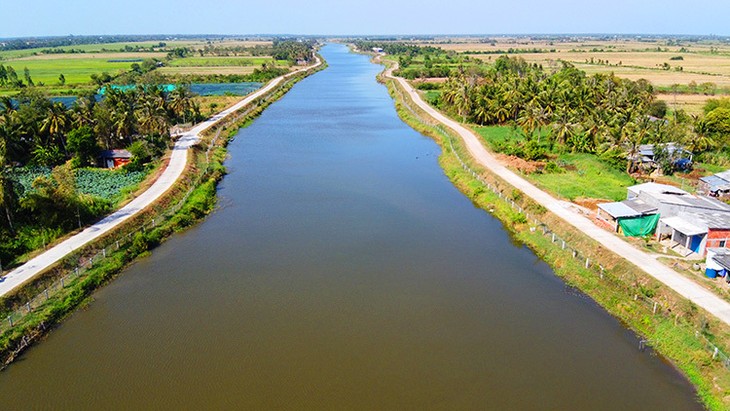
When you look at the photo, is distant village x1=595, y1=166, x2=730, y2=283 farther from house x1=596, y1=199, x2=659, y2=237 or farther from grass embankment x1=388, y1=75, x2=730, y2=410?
grass embankment x1=388, y1=75, x2=730, y2=410

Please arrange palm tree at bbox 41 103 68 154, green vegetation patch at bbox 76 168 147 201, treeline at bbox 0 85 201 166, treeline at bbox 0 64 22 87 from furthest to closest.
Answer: treeline at bbox 0 64 22 87 → palm tree at bbox 41 103 68 154 → treeline at bbox 0 85 201 166 → green vegetation patch at bbox 76 168 147 201

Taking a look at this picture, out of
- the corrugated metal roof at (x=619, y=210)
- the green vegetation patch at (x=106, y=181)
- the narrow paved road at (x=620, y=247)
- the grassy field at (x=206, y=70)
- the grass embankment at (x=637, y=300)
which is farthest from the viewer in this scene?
the grassy field at (x=206, y=70)

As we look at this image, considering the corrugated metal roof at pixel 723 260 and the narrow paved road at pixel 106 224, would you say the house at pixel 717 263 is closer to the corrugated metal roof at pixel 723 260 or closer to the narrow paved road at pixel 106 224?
the corrugated metal roof at pixel 723 260

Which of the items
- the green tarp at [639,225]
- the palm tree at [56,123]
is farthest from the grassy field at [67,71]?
the green tarp at [639,225]

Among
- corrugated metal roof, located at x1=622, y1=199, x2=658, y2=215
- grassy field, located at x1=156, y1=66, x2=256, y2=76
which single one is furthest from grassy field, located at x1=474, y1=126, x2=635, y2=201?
grassy field, located at x1=156, y1=66, x2=256, y2=76

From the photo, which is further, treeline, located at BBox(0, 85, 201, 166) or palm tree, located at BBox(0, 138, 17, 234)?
treeline, located at BBox(0, 85, 201, 166)

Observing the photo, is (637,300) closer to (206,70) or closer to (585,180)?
(585,180)
